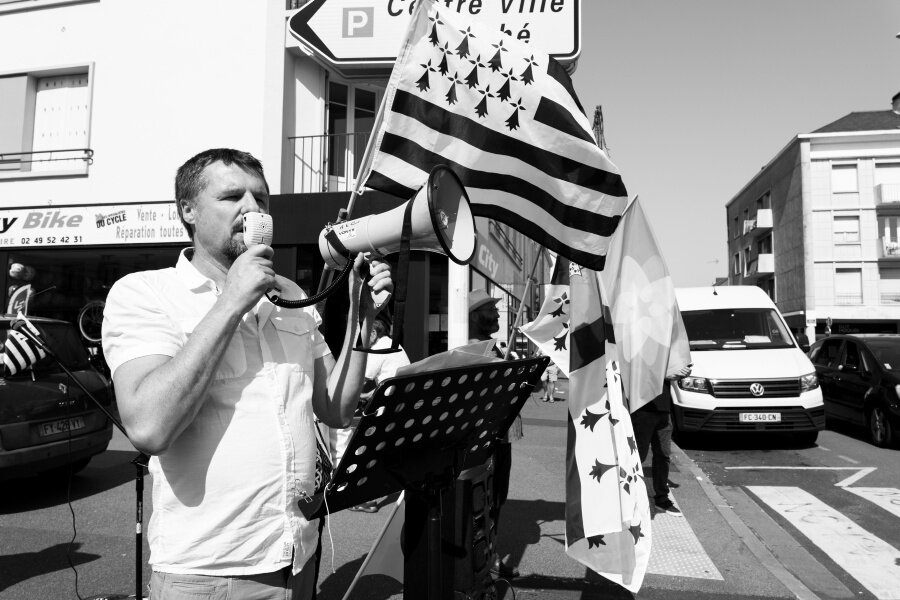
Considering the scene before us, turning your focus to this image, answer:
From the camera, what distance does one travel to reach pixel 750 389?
350 inches

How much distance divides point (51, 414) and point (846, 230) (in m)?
45.8

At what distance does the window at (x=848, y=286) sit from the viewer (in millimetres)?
40781

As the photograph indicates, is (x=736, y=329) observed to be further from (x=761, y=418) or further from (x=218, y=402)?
(x=218, y=402)

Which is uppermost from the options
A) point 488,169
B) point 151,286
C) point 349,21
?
point 349,21

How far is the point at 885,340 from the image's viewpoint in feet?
34.6

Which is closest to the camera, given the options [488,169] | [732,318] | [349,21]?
[488,169]

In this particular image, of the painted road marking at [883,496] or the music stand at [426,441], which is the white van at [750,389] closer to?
the painted road marking at [883,496]

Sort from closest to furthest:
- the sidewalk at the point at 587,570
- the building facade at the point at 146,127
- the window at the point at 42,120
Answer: the sidewalk at the point at 587,570 → the building facade at the point at 146,127 → the window at the point at 42,120

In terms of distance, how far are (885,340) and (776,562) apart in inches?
297

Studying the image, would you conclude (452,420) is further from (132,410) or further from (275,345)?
(132,410)

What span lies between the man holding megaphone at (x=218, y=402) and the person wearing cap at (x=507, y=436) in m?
2.42

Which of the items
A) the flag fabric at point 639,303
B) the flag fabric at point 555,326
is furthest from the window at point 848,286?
the flag fabric at point 555,326

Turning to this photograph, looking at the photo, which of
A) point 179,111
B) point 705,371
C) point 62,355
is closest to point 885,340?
point 705,371

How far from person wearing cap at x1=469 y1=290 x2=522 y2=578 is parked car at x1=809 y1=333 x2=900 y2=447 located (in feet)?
22.8
